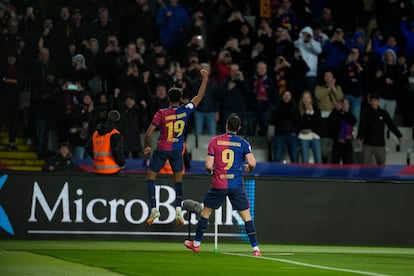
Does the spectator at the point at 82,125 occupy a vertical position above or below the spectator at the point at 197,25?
below

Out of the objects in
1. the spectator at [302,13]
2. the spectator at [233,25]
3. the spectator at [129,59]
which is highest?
the spectator at [302,13]

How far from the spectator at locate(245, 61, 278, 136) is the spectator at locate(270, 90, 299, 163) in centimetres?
58

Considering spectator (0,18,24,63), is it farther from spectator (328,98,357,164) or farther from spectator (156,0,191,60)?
spectator (328,98,357,164)

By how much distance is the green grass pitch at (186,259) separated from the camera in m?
14.7

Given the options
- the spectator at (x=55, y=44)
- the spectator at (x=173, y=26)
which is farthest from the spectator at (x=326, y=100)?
the spectator at (x=55, y=44)

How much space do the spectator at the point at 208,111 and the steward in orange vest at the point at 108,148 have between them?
441 centimetres

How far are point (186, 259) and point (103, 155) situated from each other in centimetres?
554

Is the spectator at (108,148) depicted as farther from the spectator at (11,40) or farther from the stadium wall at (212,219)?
the spectator at (11,40)

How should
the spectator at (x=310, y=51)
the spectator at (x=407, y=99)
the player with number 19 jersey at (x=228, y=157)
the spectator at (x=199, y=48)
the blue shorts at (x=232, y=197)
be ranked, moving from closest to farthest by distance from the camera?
1. the player with number 19 jersey at (x=228, y=157)
2. the blue shorts at (x=232, y=197)
3. the spectator at (x=199, y=48)
4. the spectator at (x=310, y=51)
5. the spectator at (x=407, y=99)

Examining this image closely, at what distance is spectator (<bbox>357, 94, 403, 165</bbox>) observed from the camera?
1033 inches

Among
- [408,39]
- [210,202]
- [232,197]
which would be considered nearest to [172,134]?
[210,202]

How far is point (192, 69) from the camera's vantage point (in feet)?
86.3

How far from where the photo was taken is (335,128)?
86.5ft

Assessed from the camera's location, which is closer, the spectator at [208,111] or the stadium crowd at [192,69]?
the stadium crowd at [192,69]
